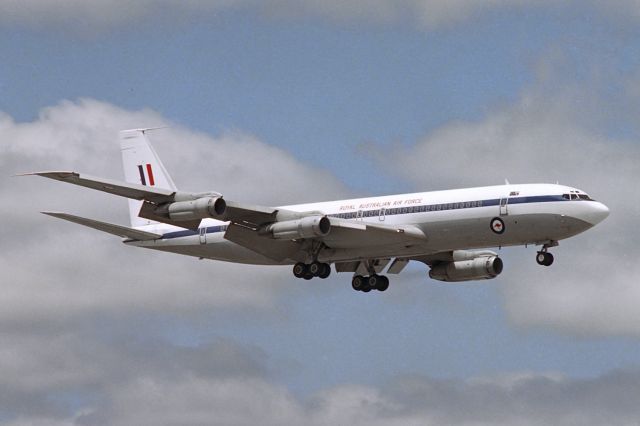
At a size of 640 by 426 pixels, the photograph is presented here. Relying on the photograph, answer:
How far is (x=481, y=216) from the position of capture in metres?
74.5

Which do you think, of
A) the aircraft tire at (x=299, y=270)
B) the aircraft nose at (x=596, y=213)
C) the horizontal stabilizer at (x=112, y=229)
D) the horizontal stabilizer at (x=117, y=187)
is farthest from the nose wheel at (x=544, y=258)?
the horizontal stabilizer at (x=112, y=229)

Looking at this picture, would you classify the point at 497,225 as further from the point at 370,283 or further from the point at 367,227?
the point at 370,283

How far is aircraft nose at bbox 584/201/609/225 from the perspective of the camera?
74250 mm

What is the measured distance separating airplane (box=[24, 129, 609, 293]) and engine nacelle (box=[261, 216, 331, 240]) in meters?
0.05

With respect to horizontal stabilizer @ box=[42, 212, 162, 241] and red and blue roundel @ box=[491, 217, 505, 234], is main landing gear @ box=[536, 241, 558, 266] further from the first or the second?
horizontal stabilizer @ box=[42, 212, 162, 241]

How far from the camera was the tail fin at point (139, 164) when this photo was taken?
9119 centimetres

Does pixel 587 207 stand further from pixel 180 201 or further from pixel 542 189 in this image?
pixel 180 201

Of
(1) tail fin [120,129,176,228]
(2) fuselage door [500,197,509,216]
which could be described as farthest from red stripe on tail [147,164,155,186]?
(2) fuselage door [500,197,509,216]

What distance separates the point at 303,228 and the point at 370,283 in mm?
10166

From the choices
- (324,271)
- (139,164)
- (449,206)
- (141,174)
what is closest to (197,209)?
(324,271)

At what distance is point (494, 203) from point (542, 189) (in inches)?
104

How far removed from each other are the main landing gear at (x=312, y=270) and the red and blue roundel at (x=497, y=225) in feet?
34.8

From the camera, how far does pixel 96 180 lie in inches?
2859

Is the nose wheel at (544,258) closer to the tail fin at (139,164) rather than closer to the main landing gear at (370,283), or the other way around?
the main landing gear at (370,283)
